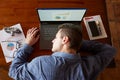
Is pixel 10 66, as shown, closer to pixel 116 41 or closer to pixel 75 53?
pixel 75 53

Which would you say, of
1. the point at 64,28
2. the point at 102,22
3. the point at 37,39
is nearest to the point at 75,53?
the point at 64,28

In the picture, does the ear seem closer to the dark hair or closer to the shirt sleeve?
the dark hair

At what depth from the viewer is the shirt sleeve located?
3.84 feet

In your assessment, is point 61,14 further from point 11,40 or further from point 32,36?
point 11,40

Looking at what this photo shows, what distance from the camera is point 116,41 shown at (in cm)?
219

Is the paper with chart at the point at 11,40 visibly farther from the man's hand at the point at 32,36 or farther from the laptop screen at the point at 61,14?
the laptop screen at the point at 61,14

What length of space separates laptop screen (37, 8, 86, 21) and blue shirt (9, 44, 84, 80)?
320 millimetres

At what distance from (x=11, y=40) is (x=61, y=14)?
36cm

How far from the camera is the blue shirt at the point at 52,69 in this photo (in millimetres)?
1111

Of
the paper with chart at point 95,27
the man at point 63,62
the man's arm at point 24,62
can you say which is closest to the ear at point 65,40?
the man at point 63,62

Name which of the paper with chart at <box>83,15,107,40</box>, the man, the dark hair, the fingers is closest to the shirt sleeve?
the man

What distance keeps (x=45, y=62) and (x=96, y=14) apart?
0.60 meters

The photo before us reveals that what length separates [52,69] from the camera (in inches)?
Answer: 43.6

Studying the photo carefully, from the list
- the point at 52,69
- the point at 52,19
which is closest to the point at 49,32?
the point at 52,19
